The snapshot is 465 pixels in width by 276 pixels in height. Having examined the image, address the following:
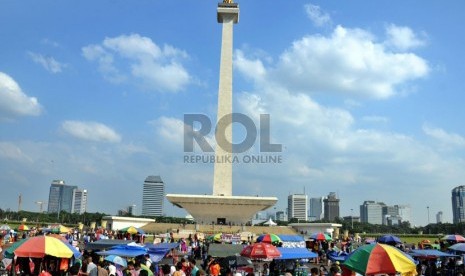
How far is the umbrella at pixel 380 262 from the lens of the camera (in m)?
6.34

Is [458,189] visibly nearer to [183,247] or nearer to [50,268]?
[183,247]

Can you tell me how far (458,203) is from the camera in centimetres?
13600

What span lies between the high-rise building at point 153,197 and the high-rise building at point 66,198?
25.0 metres

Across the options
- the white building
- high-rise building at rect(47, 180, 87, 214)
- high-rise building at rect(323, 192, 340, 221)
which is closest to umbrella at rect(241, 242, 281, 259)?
the white building

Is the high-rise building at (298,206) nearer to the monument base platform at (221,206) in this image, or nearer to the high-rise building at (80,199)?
the high-rise building at (80,199)

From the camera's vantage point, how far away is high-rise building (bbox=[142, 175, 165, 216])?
185500mm

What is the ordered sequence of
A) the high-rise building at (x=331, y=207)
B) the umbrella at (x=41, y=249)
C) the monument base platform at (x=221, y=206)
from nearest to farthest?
the umbrella at (x=41, y=249) < the monument base platform at (x=221, y=206) < the high-rise building at (x=331, y=207)

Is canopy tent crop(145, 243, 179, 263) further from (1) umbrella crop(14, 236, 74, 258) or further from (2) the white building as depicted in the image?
(2) the white building

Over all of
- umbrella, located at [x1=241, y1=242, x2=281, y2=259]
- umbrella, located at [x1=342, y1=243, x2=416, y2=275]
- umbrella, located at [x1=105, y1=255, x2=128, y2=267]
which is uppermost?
umbrella, located at [x1=342, y1=243, x2=416, y2=275]

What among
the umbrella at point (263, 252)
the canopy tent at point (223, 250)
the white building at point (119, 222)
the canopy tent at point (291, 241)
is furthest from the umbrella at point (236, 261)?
the white building at point (119, 222)

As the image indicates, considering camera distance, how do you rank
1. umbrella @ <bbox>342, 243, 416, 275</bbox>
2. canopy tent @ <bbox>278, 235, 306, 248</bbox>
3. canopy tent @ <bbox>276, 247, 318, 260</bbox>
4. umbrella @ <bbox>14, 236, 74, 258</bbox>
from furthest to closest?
canopy tent @ <bbox>278, 235, 306, 248</bbox> → canopy tent @ <bbox>276, 247, 318, 260</bbox> → umbrella @ <bbox>14, 236, 74, 258</bbox> → umbrella @ <bbox>342, 243, 416, 275</bbox>

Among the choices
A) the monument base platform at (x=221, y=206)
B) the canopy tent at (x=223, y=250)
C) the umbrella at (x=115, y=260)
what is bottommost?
the umbrella at (x=115, y=260)

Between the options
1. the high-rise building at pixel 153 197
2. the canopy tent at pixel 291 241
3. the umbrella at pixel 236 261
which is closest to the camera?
the umbrella at pixel 236 261

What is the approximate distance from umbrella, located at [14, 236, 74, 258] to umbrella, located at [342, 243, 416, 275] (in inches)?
192
